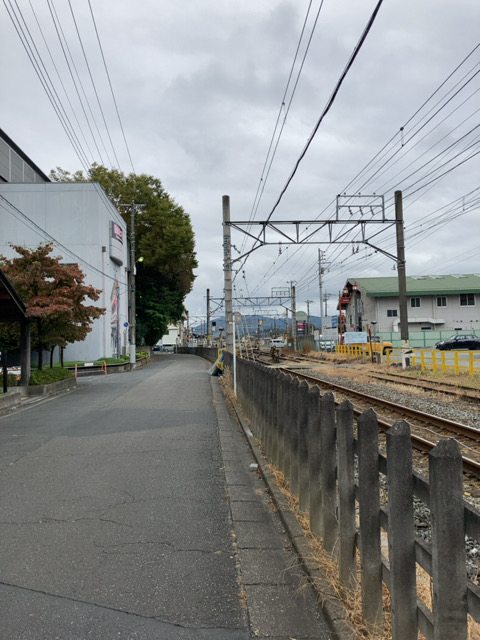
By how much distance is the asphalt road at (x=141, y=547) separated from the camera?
3.20m

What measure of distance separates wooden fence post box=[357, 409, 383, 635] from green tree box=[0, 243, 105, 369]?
1723cm

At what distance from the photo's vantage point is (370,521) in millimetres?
2973

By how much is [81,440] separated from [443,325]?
52.6 meters

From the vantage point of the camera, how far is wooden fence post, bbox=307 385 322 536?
4.18 metres

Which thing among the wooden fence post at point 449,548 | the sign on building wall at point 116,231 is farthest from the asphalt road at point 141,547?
the sign on building wall at point 116,231

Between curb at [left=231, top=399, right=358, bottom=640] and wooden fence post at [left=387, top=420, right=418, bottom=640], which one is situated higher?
wooden fence post at [left=387, top=420, right=418, bottom=640]

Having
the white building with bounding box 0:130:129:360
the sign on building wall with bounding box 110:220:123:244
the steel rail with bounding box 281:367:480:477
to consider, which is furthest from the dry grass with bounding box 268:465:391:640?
the sign on building wall with bounding box 110:220:123:244

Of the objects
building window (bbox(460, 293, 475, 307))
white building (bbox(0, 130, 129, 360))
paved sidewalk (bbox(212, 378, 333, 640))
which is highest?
white building (bbox(0, 130, 129, 360))

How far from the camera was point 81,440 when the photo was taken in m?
9.29

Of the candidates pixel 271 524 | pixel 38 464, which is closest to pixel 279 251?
pixel 38 464

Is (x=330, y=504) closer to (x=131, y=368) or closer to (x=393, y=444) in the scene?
(x=393, y=444)

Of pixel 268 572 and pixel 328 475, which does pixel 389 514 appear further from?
pixel 268 572

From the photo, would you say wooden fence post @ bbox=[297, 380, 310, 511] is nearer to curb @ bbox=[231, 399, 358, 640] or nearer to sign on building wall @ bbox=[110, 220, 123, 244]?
curb @ bbox=[231, 399, 358, 640]

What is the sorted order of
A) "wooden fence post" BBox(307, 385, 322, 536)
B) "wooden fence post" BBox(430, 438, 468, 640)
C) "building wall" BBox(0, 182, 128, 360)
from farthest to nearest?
1. "building wall" BBox(0, 182, 128, 360)
2. "wooden fence post" BBox(307, 385, 322, 536)
3. "wooden fence post" BBox(430, 438, 468, 640)
